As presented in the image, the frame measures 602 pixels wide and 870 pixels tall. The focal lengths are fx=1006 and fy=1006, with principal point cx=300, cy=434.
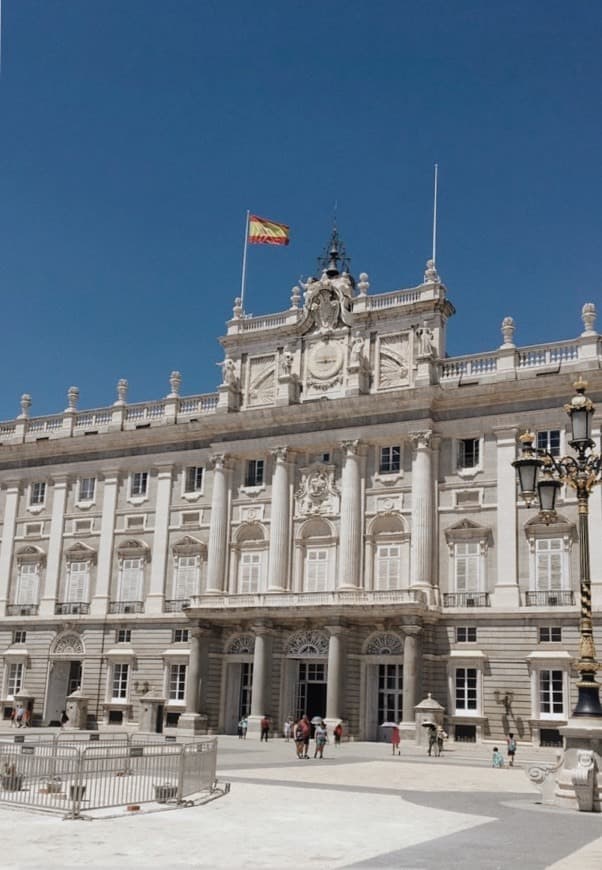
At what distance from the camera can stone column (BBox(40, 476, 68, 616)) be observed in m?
56.9

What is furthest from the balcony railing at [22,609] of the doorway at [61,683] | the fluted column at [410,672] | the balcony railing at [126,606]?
the fluted column at [410,672]

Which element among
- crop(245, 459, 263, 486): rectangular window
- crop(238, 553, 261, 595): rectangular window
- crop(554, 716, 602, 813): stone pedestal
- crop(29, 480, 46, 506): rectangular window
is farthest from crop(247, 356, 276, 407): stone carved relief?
crop(554, 716, 602, 813): stone pedestal

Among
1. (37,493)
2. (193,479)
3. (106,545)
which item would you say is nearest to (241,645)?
(193,479)

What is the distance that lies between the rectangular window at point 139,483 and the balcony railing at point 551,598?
22.5m

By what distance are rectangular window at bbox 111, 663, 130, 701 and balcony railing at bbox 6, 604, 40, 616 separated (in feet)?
21.7

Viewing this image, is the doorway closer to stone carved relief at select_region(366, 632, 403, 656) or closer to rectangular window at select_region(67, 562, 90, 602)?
rectangular window at select_region(67, 562, 90, 602)

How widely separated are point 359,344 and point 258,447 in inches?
294

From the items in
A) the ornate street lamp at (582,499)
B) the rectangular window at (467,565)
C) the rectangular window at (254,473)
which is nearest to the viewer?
the ornate street lamp at (582,499)

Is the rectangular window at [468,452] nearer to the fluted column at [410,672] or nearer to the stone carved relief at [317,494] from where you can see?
the stone carved relief at [317,494]

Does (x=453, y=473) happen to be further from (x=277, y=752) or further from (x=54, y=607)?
(x=54, y=607)

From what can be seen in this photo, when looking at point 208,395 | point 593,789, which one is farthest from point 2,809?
point 208,395

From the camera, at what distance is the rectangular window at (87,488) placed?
5778 centimetres

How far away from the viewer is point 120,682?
5366 centimetres

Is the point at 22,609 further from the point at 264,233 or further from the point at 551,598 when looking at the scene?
the point at 551,598
